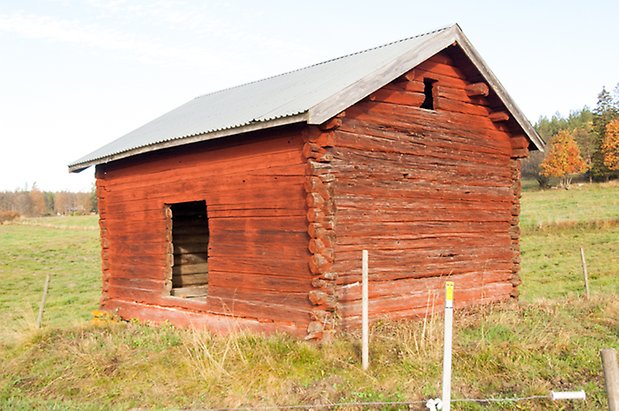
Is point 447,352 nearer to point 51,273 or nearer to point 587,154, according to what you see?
point 51,273

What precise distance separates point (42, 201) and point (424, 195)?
140757mm

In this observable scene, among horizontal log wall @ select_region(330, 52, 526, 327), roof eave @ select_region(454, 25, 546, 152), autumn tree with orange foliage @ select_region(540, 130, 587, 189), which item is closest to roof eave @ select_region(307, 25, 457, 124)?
roof eave @ select_region(454, 25, 546, 152)

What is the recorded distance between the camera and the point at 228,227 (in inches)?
398

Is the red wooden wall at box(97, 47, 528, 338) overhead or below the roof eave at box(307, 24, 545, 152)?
below

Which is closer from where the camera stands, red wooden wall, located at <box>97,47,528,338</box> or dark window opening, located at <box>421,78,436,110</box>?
red wooden wall, located at <box>97,47,528,338</box>

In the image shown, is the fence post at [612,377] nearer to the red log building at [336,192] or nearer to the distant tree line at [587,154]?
the red log building at [336,192]

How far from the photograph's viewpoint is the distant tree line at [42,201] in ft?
403

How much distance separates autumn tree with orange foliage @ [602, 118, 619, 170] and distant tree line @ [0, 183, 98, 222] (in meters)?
88.4

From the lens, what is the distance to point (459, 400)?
5848mm

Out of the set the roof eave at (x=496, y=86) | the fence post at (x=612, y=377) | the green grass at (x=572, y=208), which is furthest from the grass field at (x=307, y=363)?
the green grass at (x=572, y=208)

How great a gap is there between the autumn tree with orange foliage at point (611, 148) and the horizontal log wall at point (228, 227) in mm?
54947

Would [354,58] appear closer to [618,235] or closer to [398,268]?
[398,268]

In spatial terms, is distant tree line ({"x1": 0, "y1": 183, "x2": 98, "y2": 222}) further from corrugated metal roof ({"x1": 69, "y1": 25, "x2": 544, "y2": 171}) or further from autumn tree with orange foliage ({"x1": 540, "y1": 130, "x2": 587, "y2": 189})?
corrugated metal roof ({"x1": 69, "y1": 25, "x2": 544, "y2": 171})

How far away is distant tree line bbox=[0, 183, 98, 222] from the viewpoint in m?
123
